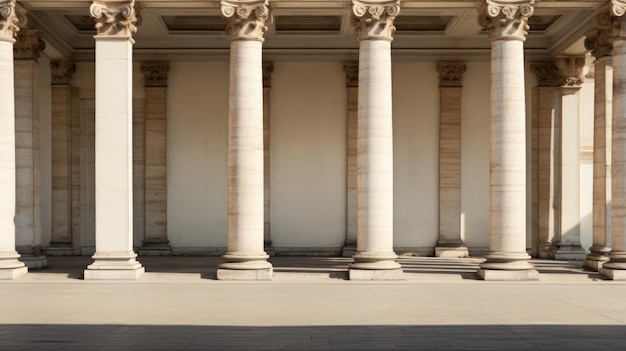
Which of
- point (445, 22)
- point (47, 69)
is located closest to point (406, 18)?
point (445, 22)

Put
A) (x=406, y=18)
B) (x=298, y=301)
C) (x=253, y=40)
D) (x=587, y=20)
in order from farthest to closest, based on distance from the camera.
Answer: (x=406, y=18)
(x=587, y=20)
(x=253, y=40)
(x=298, y=301)

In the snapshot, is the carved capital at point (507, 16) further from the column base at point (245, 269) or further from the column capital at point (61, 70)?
the column capital at point (61, 70)

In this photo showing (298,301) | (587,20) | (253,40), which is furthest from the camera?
(587,20)

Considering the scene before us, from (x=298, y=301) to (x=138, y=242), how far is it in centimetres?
2518

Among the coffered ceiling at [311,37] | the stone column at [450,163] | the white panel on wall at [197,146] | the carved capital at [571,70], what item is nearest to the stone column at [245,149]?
the coffered ceiling at [311,37]

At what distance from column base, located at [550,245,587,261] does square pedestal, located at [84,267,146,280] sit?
27116 millimetres

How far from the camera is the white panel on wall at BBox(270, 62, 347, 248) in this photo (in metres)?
Answer: 53.3

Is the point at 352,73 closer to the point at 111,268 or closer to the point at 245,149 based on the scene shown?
the point at 245,149

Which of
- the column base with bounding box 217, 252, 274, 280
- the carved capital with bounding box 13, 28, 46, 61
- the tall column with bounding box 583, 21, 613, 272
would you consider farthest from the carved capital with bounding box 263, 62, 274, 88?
the tall column with bounding box 583, 21, 613, 272

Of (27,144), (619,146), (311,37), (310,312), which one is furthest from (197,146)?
(310,312)

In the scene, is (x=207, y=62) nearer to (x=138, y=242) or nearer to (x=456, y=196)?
(x=138, y=242)

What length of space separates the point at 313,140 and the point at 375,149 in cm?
1572

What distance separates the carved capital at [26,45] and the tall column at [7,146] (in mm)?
4828

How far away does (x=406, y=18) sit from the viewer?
50781 mm
